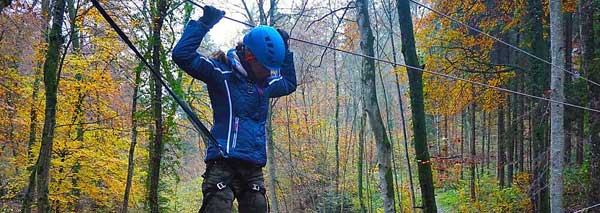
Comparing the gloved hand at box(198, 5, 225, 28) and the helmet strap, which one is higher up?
the gloved hand at box(198, 5, 225, 28)

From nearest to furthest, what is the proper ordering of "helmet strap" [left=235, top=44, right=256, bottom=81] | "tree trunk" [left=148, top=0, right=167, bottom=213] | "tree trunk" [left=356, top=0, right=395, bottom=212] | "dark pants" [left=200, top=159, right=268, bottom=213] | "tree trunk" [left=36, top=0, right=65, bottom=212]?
"dark pants" [left=200, top=159, right=268, bottom=213] → "helmet strap" [left=235, top=44, right=256, bottom=81] → "tree trunk" [left=36, top=0, right=65, bottom=212] → "tree trunk" [left=356, top=0, right=395, bottom=212] → "tree trunk" [left=148, top=0, right=167, bottom=213]

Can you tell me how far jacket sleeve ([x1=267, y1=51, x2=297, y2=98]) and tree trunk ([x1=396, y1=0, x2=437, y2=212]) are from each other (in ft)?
12.2

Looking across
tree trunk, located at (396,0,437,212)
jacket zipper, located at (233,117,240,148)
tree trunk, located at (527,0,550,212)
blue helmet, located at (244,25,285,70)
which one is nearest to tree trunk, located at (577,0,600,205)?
tree trunk, located at (527,0,550,212)

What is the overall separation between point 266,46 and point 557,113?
4.55 meters

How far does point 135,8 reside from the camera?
389 inches

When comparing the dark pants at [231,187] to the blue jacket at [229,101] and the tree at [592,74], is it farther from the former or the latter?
the tree at [592,74]

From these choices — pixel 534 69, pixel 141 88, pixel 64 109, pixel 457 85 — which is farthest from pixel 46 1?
pixel 534 69

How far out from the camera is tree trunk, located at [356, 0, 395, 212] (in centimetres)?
685

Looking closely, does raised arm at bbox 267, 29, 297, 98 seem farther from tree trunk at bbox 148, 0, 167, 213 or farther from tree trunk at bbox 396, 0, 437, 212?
tree trunk at bbox 148, 0, 167, 213

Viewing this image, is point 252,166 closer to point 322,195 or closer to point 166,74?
point 166,74

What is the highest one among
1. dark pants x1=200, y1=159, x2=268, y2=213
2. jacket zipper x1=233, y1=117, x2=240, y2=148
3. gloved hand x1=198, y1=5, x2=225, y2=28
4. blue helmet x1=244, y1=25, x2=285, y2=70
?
gloved hand x1=198, y1=5, x2=225, y2=28

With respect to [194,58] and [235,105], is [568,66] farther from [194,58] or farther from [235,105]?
[194,58]

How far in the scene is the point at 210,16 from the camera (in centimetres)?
240

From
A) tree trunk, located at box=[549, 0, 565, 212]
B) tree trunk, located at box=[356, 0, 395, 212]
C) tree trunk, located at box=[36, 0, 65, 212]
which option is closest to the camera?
tree trunk, located at box=[549, 0, 565, 212]
